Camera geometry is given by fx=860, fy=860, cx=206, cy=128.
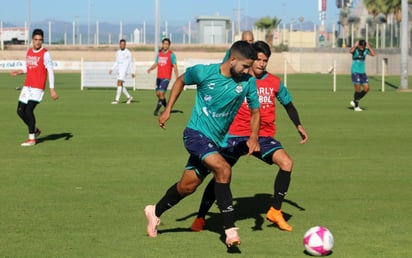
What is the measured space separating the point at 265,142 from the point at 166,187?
2587mm

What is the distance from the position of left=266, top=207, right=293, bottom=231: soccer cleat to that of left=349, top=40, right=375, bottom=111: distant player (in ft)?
56.6


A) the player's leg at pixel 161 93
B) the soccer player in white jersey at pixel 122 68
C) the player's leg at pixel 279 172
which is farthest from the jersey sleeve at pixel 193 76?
the soccer player in white jersey at pixel 122 68

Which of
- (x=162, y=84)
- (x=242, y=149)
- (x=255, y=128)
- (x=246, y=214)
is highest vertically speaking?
(x=162, y=84)

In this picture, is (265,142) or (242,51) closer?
(242,51)

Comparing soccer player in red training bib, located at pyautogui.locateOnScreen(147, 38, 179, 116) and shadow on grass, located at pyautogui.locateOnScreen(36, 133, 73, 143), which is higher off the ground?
soccer player in red training bib, located at pyautogui.locateOnScreen(147, 38, 179, 116)

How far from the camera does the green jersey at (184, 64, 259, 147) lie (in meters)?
7.96

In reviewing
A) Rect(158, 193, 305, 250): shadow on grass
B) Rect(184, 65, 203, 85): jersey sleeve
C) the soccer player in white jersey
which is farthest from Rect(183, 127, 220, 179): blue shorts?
the soccer player in white jersey

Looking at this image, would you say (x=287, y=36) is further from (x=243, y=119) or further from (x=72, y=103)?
(x=243, y=119)

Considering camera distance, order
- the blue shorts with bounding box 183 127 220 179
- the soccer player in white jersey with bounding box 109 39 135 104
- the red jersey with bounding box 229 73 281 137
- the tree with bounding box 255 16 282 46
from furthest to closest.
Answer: the tree with bounding box 255 16 282 46
the soccer player in white jersey with bounding box 109 39 135 104
the red jersey with bounding box 229 73 281 137
the blue shorts with bounding box 183 127 220 179

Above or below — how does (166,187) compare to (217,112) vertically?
below

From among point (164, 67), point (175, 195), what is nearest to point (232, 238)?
point (175, 195)

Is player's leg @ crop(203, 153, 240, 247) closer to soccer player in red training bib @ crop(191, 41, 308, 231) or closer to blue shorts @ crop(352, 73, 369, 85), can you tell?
soccer player in red training bib @ crop(191, 41, 308, 231)

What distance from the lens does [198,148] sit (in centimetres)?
795

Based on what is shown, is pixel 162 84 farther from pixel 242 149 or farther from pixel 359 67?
pixel 242 149
